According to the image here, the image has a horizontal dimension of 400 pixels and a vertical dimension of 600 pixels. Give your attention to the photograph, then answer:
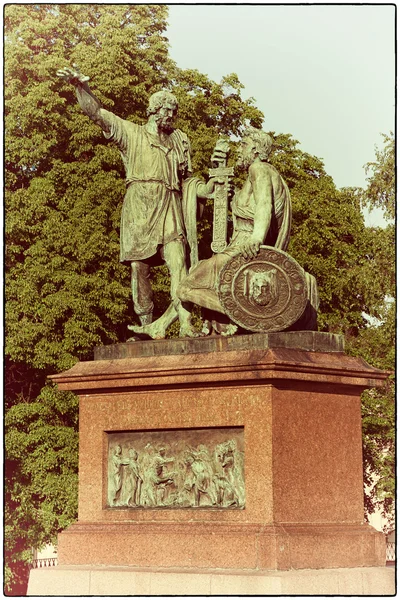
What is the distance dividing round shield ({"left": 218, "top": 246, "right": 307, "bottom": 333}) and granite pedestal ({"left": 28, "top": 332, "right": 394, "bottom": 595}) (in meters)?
0.23

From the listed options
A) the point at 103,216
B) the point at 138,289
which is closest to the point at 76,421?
the point at 103,216

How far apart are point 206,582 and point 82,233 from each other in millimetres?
14528

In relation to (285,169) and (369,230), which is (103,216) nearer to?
(285,169)

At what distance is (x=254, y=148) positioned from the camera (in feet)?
47.6

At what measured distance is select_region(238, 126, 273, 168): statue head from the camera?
47.6 feet

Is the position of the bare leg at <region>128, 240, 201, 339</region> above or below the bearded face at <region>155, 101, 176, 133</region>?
below

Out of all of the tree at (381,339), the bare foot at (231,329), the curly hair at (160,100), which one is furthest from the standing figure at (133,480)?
the tree at (381,339)

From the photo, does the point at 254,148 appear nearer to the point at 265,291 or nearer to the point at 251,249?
the point at 251,249

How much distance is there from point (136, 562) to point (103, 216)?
45.4 feet

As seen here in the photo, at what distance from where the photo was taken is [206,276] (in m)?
14.5

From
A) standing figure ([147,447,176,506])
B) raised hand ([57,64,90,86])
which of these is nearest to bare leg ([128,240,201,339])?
standing figure ([147,447,176,506])

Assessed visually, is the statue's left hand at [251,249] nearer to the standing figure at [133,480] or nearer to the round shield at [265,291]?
the round shield at [265,291]

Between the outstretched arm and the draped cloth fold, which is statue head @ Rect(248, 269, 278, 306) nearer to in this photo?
the draped cloth fold

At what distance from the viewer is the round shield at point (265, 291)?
45.0ft
